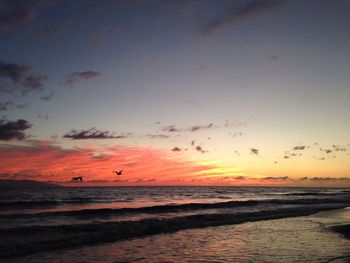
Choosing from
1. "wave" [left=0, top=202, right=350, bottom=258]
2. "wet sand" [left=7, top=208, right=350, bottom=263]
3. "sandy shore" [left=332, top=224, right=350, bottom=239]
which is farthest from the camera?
"sandy shore" [left=332, top=224, right=350, bottom=239]

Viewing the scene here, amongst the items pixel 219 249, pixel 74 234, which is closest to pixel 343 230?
pixel 219 249

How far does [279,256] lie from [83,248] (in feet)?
28.6

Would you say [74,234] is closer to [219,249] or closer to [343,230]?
[219,249]

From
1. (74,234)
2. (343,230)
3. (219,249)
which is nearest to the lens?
(219,249)

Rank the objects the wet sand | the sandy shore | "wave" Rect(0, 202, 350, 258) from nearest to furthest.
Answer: the wet sand
"wave" Rect(0, 202, 350, 258)
the sandy shore

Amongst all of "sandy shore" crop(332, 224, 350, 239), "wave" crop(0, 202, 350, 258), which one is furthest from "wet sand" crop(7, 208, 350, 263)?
"wave" crop(0, 202, 350, 258)

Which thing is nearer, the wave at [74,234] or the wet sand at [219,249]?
the wet sand at [219,249]

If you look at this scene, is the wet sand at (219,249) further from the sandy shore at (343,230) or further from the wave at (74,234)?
the wave at (74,234)

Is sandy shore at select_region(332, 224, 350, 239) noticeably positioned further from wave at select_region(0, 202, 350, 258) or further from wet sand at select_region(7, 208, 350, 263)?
wave at select_region(0, 202, 350, 258)

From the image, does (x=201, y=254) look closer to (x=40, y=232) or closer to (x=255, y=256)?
(x=255, y=256)

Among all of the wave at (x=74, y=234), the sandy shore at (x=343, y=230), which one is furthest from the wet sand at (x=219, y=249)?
the wave at (x=74, y=234)

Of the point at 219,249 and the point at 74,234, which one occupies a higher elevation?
the point at 74,234

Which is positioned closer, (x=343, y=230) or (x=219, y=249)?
(x=219, y=249)

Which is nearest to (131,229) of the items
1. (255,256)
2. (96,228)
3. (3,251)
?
(96,228)
